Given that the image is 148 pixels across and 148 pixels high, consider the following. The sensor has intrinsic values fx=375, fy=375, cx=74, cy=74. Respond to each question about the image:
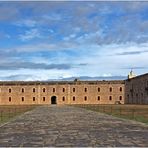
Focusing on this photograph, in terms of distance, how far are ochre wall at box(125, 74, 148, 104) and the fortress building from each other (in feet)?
5.59

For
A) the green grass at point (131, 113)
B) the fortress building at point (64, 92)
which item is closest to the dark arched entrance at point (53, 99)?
the fortress building at point (64, 92)

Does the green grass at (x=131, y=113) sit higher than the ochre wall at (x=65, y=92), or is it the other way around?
Result: the ochre wall at (x=65, y=92)

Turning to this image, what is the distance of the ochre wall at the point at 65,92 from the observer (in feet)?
271

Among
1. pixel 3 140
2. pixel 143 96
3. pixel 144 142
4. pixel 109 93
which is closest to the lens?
pixel 144 142

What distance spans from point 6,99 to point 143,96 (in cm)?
3166

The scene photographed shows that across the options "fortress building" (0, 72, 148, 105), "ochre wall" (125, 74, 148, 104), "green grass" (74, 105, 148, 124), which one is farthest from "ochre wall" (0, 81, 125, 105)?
"green grass" (74, 105, 148, 124)

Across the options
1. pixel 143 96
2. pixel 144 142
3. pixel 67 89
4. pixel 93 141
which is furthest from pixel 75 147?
pixel 67 89

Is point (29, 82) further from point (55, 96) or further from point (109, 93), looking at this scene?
point (109, 93)

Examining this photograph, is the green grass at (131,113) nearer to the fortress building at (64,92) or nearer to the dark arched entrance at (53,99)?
the fortress building at (64,92)

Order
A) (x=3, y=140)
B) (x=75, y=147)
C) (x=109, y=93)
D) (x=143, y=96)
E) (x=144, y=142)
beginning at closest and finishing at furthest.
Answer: (x=75, y=147) < (x=144, y=142) < (x=3, y=140) < (x=143, y=96) < (x=109, y=93)

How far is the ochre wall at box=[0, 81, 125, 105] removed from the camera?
8256 centimetres

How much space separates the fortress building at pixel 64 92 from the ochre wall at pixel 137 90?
1705 millimetres

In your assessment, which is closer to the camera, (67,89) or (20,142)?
(20,142)

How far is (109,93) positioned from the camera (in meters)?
82.4
